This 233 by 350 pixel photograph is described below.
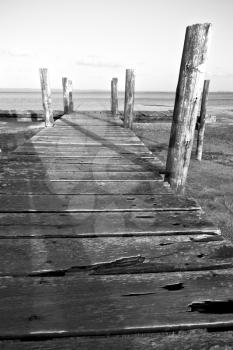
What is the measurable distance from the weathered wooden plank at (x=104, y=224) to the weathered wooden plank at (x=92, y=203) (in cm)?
10

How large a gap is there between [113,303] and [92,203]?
1346 mm

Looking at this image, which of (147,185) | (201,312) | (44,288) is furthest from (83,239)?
(147,185)

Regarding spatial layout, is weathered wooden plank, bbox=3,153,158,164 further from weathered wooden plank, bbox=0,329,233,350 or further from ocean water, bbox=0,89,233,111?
ocean water, bbox=0,89,233,111

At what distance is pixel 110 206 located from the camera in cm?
258

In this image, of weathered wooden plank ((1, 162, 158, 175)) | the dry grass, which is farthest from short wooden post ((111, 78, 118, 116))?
weathered wooden plank ((1, 162, 158, 175))

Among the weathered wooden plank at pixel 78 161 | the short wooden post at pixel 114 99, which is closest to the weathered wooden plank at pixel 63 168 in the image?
the weathered wooden plank at pixel 78 161

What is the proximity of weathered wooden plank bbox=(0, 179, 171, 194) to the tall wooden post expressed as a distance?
0.29 meters

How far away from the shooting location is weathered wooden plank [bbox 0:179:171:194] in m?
2.96

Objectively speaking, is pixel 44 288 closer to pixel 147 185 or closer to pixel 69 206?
pixel 69 206

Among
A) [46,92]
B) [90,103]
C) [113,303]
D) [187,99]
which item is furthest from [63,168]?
[90,103]

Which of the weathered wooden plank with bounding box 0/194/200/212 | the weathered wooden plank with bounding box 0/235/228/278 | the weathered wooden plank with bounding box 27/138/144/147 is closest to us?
the weathered wooden plank with bounding box 0/235/228/278

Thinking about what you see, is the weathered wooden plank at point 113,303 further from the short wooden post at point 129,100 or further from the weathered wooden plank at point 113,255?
the short wooden post at point 129,100

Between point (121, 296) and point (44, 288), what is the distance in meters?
0.39

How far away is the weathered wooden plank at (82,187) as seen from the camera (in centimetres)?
296
